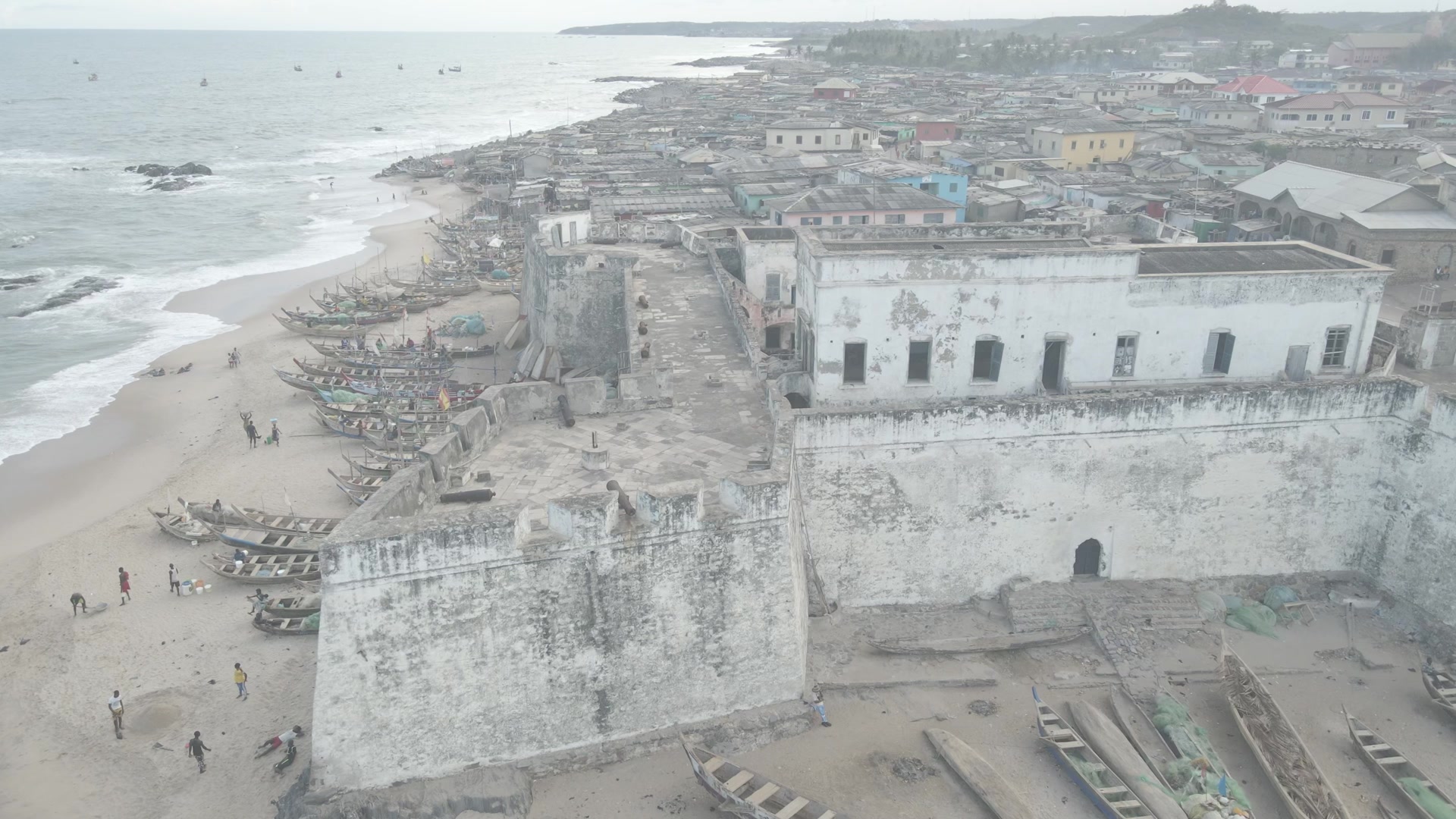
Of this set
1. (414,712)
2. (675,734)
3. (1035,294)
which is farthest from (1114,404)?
(414,712)

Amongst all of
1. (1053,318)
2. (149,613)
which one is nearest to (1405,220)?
(1053,318)

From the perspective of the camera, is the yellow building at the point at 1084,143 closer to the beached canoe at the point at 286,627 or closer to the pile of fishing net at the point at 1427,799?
the pile of fishing net at the point at 1427,799

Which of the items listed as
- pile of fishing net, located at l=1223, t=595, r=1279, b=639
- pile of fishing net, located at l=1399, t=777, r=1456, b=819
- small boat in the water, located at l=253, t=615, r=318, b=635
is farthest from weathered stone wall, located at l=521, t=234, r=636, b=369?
pile of fishing net, located at l=1399, t=777, r=1456, b=819

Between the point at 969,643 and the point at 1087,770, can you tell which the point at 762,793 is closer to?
the point at 1087,770

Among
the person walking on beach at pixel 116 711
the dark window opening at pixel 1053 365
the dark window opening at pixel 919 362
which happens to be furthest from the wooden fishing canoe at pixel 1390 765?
the person walking on beach at pixel 116 711

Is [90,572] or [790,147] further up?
[790,147]

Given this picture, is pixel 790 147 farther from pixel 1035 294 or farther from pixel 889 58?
pixel 889 58
